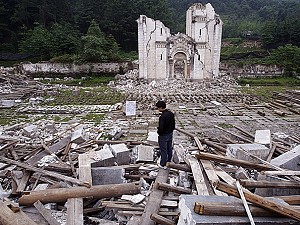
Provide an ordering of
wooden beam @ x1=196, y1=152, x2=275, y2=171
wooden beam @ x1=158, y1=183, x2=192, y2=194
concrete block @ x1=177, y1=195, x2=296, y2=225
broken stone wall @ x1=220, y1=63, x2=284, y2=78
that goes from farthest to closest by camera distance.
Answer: broken stone wall @ x1=220, y1=63, x2=284, y2=78
wooden beam @ x1=196, y1=152, x2=275, y2=171
wooden beam @ x1=158, y1=183, x2=192, y2=194
concrete block @ x1=177, y1=195, x2=296, y2=225

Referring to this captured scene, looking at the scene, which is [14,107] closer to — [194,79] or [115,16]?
[194,79]

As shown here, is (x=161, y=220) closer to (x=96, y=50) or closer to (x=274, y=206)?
(x=274, y=206)

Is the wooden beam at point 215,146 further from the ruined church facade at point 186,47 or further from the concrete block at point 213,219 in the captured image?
the ruined church facade at point 186,47

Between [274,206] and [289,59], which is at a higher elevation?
[289,59]

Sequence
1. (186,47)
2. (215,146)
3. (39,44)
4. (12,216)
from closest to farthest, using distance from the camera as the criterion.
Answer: (12,216) < (215,146) < (186,47) < (39,44)

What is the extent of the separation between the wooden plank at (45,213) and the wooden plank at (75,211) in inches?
8.3

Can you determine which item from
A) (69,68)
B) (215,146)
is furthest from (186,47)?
(215,146)

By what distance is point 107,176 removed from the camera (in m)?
5.27

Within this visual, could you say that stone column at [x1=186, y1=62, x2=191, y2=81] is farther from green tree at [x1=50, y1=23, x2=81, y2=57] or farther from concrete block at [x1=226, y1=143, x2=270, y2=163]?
concrete block at [x1=226, y1=143, x2=270, y2=163]

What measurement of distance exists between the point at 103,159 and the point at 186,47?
2311 centimetres

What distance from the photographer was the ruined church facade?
26.7m

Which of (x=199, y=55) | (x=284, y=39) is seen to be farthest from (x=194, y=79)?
(x=284, y=39)

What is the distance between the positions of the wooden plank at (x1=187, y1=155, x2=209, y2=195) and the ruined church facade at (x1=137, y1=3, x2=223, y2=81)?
21850 millimetres

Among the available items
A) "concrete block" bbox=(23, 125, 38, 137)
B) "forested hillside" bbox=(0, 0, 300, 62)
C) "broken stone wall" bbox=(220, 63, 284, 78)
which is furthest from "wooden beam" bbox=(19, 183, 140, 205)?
"forested hillside" bbox=(0, 0, 300, 62)
